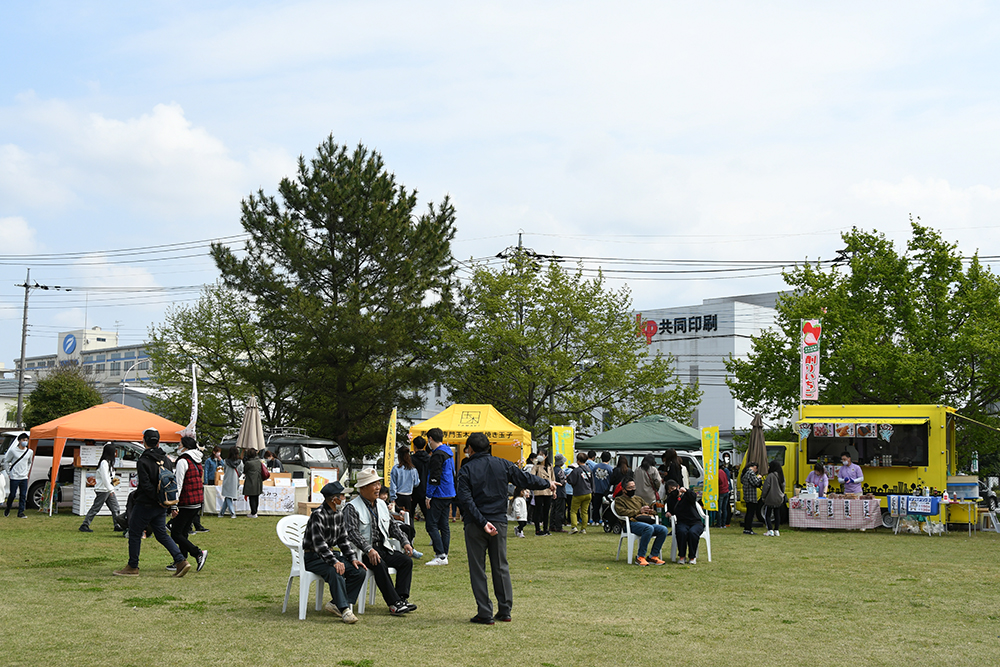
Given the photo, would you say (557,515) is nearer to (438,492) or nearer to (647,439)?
(647,439)

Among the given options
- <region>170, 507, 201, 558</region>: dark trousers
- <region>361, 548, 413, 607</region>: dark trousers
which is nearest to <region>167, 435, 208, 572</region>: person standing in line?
<region>170, 507, 201, 558</region>: dark trousers

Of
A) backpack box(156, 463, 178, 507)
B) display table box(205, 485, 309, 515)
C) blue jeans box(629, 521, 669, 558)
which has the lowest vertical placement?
display table box(205, 485, 309, 515)

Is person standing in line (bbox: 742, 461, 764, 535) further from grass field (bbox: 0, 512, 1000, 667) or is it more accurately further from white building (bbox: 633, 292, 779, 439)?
white building (bbox: 633, 292, 779, 439)

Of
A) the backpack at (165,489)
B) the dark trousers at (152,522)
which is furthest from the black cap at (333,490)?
the dark trousers at (152,522)

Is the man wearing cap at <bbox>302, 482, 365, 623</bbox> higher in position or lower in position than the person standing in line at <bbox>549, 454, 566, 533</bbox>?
higher

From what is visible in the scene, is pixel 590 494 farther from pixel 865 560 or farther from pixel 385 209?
pixel 385 209

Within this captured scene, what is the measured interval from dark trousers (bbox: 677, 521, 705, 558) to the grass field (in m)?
0.36

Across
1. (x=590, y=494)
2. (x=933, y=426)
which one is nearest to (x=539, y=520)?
(x=590, y=494)

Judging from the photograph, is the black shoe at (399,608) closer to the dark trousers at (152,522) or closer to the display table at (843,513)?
the dark trousers at (152,522)

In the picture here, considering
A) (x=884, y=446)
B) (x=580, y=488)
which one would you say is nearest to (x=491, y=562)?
(x=580, y=488)

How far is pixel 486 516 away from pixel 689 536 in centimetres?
523

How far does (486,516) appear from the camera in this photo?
7586 millimetres

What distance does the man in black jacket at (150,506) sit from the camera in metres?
9.74

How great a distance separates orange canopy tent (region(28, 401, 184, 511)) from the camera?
61.8 feet
